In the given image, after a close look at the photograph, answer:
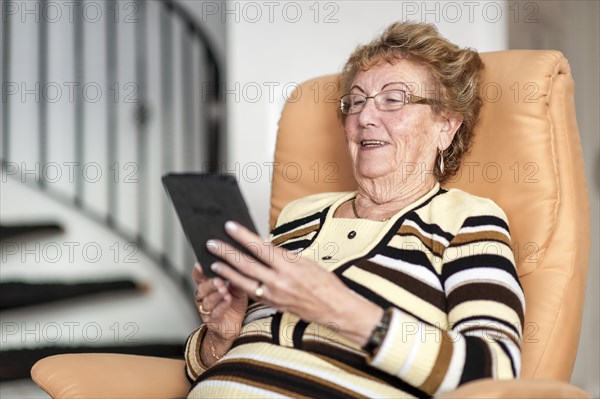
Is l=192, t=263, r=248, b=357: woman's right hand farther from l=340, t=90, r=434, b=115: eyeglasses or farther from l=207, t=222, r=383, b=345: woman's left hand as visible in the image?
l=340, t=90, r=434, b=115: eyeglasses

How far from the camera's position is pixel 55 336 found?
338cm

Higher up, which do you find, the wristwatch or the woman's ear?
the woman's ear

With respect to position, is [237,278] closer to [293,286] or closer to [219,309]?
[293,286]

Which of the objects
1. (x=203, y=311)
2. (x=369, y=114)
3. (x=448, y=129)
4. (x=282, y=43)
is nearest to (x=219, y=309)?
(x=203, y=311)

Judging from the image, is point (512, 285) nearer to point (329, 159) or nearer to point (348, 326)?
point (348, 326)

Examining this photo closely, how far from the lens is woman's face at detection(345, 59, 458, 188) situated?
152cm

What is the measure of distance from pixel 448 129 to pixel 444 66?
14 cm

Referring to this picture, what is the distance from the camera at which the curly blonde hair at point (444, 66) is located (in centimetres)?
153

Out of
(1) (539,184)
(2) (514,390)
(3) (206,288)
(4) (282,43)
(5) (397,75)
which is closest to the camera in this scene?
(2) (514,390)

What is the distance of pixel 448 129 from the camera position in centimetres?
157

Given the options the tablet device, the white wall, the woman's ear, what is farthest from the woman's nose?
the white wall

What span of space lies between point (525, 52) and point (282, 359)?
848 mm

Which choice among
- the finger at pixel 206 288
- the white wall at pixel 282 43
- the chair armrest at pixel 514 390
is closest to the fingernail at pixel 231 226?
the finger at pixel 206 288

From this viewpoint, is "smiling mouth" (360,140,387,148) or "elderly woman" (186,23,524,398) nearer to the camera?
"elderly woman" (186,23,524,398)
